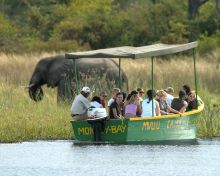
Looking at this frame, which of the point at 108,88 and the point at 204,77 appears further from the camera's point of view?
the point at 204,77

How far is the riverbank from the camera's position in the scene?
2698 centimetres

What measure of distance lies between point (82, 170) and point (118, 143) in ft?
12.6

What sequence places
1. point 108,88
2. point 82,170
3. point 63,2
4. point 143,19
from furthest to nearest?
point 63,2, point 143,19, point 108,88, point 82,170

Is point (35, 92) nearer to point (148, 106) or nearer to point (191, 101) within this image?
point (191, 101)

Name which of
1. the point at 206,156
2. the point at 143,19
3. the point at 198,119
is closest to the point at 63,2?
the point at 143,19

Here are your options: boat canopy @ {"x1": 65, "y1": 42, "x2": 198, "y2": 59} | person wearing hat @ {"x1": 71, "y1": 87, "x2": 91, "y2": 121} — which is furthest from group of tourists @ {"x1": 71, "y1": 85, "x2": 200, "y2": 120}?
boat canopy @ {"x1": 65, "y1": 42, "x2": 198, "y2": 59}

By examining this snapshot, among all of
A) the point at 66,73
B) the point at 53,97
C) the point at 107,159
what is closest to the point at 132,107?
the point at 107,159

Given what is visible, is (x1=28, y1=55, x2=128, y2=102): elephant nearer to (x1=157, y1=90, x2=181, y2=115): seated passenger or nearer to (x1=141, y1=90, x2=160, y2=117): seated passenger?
(x1=157, y1=90, x2=181, y2=115): seated passenger

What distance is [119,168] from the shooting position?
22234mm

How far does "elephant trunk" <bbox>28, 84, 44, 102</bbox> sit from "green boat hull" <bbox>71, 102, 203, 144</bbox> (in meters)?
6.62

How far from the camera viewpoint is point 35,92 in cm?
3512

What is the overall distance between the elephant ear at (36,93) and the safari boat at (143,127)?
19.6ft

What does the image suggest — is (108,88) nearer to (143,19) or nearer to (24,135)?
(24,135)

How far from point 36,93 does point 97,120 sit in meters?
9.43
